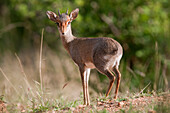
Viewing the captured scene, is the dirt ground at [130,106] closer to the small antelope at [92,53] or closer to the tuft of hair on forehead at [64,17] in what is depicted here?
the small antelope at [92,53]

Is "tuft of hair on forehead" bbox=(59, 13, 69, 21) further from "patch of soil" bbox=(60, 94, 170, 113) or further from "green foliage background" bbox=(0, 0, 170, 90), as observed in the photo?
"green foliage background" bbox=(0, 0, 170, 90)

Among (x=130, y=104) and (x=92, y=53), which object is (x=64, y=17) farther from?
(x=130, y=104)

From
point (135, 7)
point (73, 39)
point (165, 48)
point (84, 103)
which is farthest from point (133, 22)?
point (84, 103)

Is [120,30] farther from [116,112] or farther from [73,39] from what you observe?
[116,112]

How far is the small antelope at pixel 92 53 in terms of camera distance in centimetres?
555

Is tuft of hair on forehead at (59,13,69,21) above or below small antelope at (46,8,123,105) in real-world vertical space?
above

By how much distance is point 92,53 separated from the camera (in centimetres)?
571

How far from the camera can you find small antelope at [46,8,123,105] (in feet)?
18.2

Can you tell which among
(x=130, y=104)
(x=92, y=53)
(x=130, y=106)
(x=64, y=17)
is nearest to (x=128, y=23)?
(x=64, y=17)

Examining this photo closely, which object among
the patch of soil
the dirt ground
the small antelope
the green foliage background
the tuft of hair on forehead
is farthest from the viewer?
the green foliage background

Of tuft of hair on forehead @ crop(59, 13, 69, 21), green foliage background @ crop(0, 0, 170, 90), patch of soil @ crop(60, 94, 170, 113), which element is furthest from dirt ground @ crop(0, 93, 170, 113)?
green foliage background @ crop(0, 0, 170, 90)

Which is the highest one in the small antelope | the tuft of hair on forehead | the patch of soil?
the tuft of hair on forehead

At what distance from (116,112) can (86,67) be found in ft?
4.57

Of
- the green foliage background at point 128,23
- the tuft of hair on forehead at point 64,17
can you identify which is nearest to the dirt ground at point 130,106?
the tuft of hair on forehead at point 64,17
